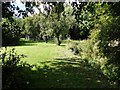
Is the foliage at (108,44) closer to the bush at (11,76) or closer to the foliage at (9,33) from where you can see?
Answer: the foliage at (9,33)

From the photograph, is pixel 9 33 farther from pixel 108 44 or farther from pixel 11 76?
pixel 108 44

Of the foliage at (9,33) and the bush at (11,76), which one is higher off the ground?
the foliage at (9,33)

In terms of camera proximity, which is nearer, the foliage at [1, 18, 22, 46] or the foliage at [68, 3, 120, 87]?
the foliage at [1, 18, 22, 46]

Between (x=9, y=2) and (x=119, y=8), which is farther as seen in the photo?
(x=9, y=2)

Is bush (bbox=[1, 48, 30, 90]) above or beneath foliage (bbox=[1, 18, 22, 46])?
beneath

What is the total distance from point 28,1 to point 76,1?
244 cm

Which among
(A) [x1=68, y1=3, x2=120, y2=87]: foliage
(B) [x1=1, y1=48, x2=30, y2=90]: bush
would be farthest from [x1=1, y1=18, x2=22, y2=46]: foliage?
(A) [x1=68, y1=3, x2=120, y2=87]: foliage

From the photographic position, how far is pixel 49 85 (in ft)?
31.0

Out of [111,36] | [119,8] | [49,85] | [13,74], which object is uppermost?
[119,8]

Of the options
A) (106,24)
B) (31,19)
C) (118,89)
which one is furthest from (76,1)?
(31,19)

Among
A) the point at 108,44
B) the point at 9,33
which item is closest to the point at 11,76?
the point at 9,33

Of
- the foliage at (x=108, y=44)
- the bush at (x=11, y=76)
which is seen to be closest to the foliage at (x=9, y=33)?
the bush at (x=11, y=76)

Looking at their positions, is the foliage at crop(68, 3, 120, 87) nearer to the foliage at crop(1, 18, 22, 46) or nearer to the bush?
the foliage at crop(1, 18, 22, 46)

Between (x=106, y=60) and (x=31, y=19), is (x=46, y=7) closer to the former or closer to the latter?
(x=106, y=60)
